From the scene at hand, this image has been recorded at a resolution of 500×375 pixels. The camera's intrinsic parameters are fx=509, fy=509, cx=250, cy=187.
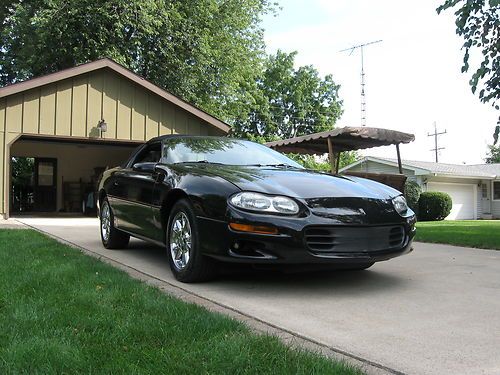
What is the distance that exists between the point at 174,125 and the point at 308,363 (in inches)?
483

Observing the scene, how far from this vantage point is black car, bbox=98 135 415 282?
4207 mm

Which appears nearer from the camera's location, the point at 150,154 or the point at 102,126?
the point at 150,154

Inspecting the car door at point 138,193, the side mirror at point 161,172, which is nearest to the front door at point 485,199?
the car door at point 138,193

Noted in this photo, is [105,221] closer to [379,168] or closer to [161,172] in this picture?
[161,172]

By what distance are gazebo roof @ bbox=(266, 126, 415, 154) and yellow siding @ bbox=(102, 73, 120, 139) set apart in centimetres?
434

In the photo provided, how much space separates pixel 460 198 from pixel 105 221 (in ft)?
81.7

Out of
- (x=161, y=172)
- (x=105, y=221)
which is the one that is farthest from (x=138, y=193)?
(x=105, y=221)

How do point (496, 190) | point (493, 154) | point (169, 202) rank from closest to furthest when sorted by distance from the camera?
point (169, 202), point (496, 190), point (493, 154)

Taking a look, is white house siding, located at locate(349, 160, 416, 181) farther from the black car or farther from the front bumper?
the front bumper

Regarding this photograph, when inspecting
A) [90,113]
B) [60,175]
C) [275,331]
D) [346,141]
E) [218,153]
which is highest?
[90,113]

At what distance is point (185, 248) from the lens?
479 cm

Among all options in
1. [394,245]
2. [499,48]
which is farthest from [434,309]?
[499,48]

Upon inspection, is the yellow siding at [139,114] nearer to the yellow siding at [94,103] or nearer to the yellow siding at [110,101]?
the yellow siding at [110,101]

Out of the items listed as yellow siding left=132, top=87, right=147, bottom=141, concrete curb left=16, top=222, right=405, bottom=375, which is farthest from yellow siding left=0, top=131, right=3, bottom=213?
concrete curb left=16, top=222, right=405, bottom=375
